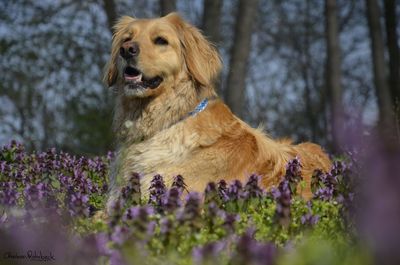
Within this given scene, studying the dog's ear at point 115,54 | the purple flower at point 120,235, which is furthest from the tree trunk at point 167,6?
the purple flower at point 120,235

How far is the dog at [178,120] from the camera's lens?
568 centimetres

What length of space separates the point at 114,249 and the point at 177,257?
10.4 inches

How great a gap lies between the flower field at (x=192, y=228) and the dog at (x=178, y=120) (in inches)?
32.1

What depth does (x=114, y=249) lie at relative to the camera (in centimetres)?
273

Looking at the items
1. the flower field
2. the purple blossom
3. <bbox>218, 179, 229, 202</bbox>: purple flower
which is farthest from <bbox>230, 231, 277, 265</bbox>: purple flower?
<bbox>218, 179, 229, 202</bbox>: purple flower

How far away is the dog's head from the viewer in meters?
6.05

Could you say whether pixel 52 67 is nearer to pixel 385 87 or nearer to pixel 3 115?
pixel 3 115

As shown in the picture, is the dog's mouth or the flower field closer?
the flower field

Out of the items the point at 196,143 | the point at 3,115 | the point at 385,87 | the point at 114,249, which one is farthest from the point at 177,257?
the point at 3,115

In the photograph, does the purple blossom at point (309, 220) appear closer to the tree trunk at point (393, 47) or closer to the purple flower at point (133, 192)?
the purple flower at point (133, 192)

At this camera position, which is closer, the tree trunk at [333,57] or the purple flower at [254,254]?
the purple flower at [254,254]

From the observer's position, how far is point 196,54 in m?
6.49

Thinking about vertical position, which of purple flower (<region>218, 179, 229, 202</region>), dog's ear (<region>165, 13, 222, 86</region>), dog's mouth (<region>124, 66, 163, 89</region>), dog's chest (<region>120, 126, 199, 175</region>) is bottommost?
dog's chest (<region>120, 126, 199, 175</region>)

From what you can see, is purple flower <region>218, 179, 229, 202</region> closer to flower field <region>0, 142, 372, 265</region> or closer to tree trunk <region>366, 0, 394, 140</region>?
flower field <region>0, 142, 372, 265</region>
